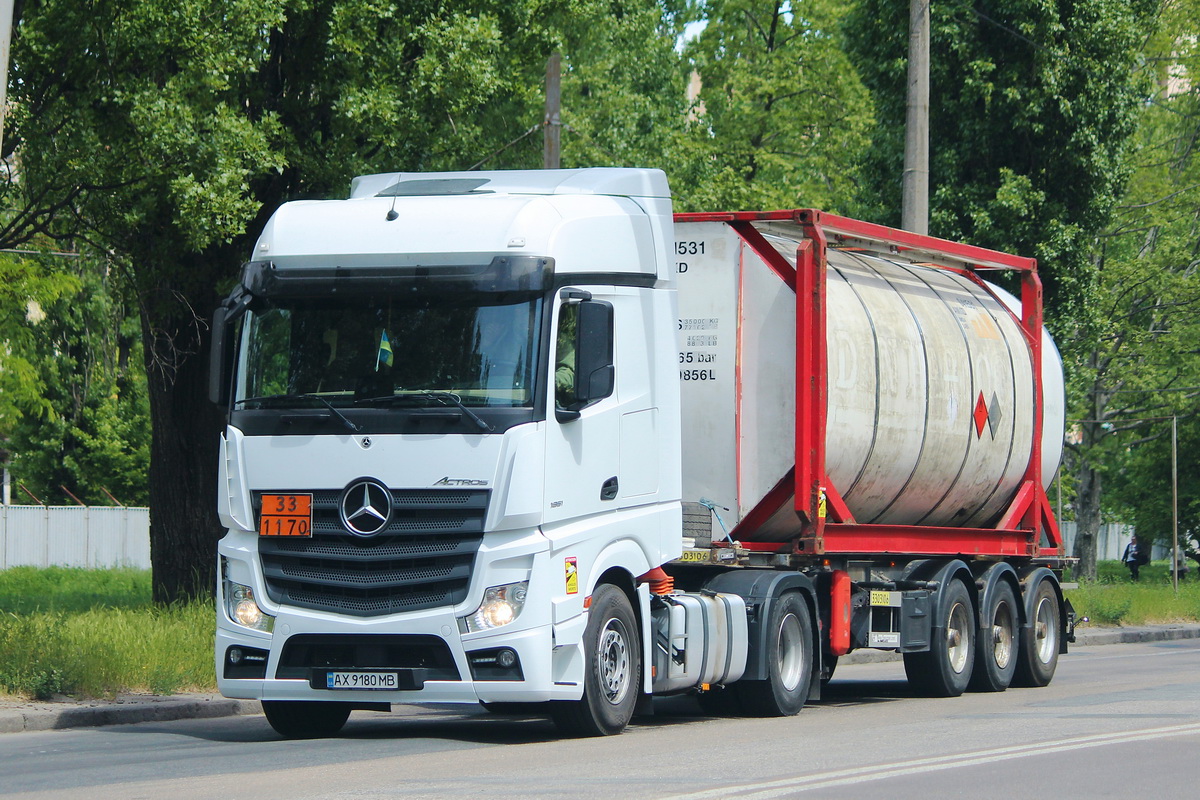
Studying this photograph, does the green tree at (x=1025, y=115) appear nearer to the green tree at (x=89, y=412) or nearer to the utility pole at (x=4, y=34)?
the utility pole at (x=4, y=34)

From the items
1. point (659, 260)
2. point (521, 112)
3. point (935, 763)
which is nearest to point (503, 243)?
point (659, 260)

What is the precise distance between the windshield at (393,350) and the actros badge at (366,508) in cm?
54

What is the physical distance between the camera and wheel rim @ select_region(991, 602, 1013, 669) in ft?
53.8

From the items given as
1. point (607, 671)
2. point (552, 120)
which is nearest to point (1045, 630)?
point (607, 671)

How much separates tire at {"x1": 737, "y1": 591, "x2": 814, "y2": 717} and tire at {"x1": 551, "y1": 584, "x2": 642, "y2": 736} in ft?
5.07

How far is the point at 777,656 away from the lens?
43.2 ft

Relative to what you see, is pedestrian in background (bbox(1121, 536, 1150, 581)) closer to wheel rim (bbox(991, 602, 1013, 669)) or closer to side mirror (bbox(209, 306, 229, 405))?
wheel rim (bbox(991, 602, 1013, 669))

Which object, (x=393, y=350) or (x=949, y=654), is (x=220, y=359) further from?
(x=949, y=654)

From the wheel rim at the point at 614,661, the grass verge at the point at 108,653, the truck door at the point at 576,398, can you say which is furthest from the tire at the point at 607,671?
the grass verge at the point at 108,653

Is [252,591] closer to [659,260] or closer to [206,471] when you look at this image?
[659,260]

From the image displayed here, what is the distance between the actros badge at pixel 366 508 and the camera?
1059 cm

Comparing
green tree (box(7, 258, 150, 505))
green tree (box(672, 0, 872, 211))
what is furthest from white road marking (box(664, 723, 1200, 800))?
green tree (box(7, 258, 150, 505))

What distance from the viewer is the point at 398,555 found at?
10594 mm

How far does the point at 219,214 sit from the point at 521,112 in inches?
594
